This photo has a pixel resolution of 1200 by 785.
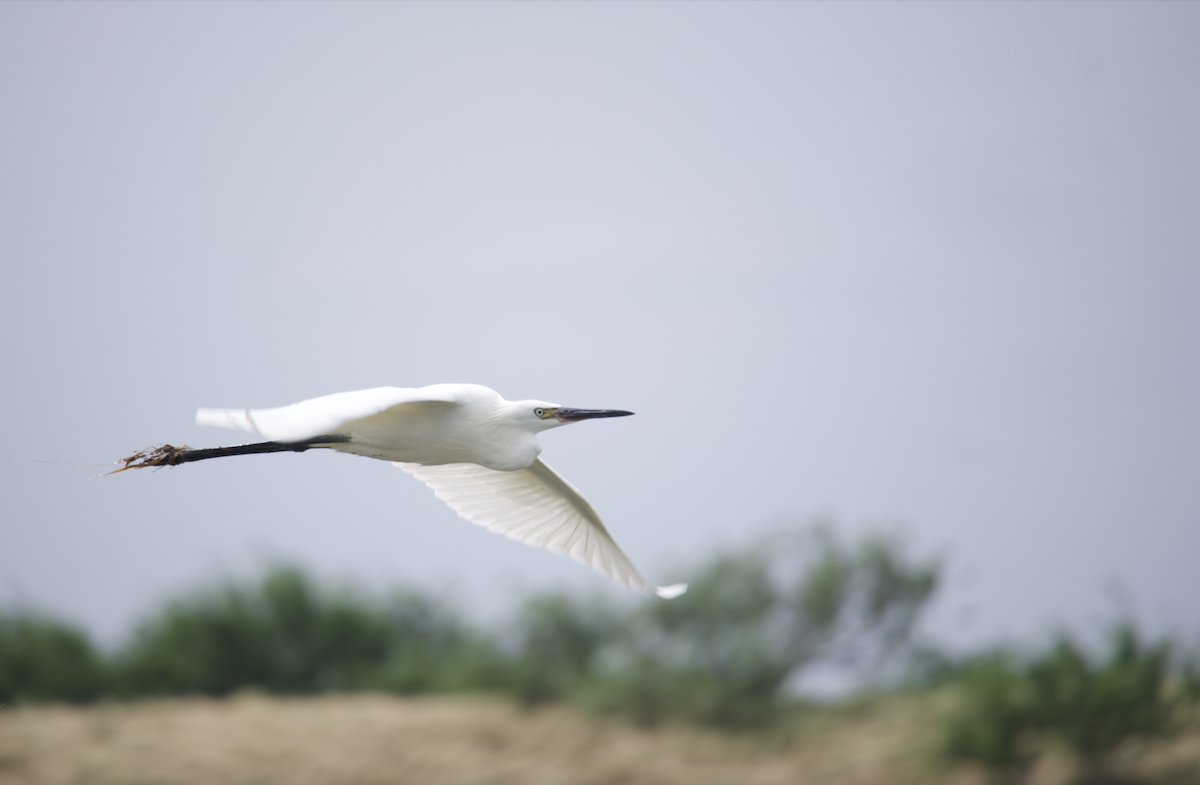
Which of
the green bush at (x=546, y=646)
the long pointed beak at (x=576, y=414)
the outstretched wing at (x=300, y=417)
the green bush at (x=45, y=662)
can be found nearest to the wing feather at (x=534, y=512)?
the long pointed beak at (x=576, y=414)

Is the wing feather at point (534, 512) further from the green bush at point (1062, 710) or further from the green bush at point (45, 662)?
the green bush at point (45, 662)

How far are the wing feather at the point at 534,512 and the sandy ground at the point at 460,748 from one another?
208 inches

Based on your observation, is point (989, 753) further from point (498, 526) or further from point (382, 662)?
point (382, 662)

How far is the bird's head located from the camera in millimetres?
5465

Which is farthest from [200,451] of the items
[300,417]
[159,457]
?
[300,417]

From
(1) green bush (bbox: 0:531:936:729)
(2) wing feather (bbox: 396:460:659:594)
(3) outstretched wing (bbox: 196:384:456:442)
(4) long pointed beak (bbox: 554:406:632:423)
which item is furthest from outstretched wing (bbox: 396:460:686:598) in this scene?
(1) green bush (bbox: 0:531:936:729)

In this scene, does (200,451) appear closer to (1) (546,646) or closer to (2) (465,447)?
(2) (465,447)

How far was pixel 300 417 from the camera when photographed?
12.2 ft

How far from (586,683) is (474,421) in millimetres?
7214

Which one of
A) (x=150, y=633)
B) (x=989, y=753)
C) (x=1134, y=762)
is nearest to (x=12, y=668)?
(x=150, y=633)

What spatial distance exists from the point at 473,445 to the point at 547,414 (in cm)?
50

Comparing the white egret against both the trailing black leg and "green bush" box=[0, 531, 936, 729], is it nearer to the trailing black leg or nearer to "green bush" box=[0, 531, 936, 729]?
the trailing black leg

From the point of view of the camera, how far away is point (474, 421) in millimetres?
5223

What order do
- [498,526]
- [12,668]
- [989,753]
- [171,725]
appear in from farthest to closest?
[12,668], [171,725], [989,753], [498,526]
